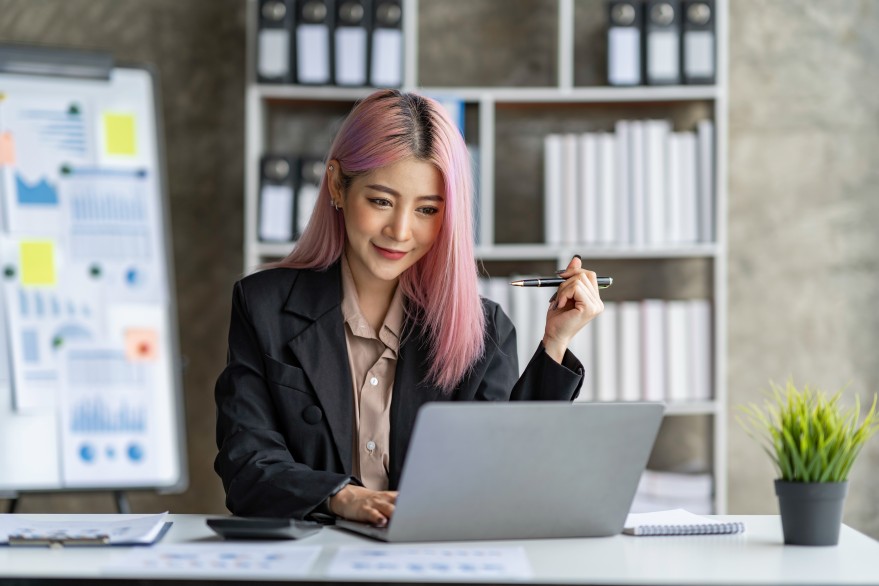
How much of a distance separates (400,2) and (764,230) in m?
1.34

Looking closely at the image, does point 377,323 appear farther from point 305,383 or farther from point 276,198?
point 276,198

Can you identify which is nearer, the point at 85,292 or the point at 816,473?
the point at 816,473

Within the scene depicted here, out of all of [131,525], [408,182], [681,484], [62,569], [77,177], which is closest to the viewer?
[62,569]

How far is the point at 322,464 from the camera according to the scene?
166 cm

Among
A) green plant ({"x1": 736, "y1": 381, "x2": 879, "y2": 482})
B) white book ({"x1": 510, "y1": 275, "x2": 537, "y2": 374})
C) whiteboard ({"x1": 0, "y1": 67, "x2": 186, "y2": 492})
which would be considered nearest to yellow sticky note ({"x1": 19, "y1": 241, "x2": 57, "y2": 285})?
whiteboard ({"x1": 0, "y1": 67, "x2": 186, "y2": 492})

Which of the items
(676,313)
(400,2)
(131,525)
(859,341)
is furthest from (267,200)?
(859,341)

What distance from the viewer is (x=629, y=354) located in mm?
2895

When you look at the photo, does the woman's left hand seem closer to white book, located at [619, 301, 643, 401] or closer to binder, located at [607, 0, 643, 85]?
white book, located at [619, 301, 643, 401]

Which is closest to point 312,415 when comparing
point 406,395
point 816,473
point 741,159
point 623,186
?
point 406,395

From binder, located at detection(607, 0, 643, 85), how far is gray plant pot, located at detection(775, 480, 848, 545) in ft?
6.12

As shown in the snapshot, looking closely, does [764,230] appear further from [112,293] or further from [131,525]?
[131,525]

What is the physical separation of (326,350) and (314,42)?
1431 mm

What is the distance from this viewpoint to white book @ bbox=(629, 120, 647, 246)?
113 inches

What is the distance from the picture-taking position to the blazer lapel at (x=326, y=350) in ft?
5.43
